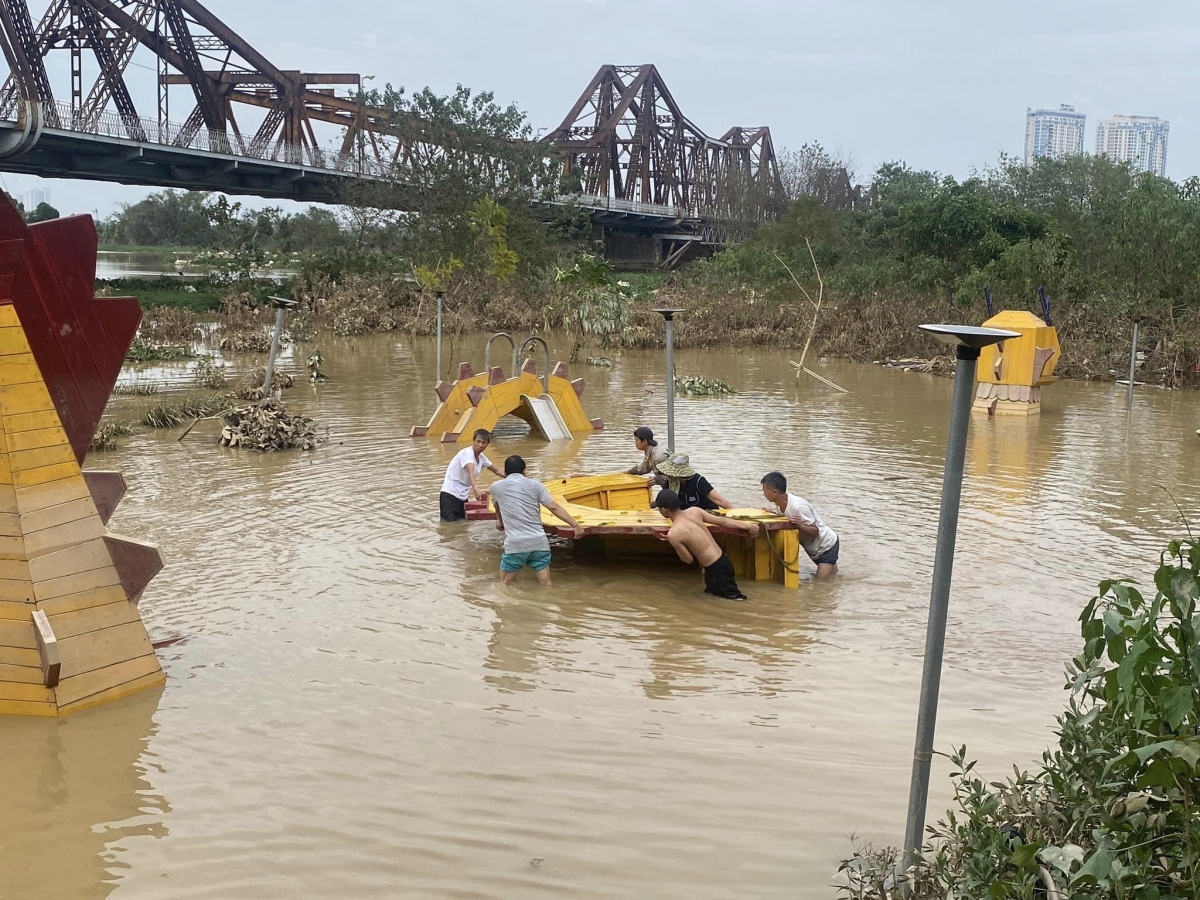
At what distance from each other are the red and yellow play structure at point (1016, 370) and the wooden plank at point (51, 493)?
1579 cm

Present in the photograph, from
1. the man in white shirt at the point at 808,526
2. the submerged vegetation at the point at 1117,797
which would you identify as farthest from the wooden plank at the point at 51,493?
the submerged vegetation at the point at 1117,797

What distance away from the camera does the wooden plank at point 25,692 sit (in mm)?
6113

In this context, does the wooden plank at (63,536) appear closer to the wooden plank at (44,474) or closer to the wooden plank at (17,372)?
the wooden plank at (44,474)

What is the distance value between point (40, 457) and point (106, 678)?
1.30 metres

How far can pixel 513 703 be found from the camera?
650 centimetres

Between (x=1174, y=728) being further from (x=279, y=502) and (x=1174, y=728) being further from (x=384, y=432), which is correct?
(x=384, y=432)

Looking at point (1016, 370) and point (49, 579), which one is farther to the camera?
point (1016, 370)

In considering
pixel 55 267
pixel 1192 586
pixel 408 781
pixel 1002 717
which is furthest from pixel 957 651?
pixel 55 267

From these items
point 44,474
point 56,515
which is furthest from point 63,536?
point 44,474

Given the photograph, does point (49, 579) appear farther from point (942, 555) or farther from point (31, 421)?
point (942, 555)

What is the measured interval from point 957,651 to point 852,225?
3436cm

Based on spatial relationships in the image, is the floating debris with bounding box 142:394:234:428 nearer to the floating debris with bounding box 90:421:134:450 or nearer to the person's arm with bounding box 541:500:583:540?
the floating debris with bounding box 90:421:134:450

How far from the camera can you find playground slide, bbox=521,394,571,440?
16.0m

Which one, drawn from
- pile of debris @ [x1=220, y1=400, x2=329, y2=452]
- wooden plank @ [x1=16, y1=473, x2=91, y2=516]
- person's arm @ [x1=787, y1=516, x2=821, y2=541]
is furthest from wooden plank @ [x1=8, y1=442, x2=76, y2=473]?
pile of debris @ [x1=220, y1=400, x2=329, y2=452]
